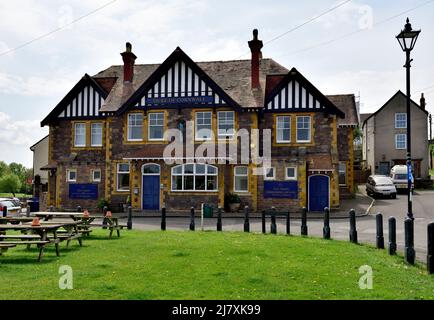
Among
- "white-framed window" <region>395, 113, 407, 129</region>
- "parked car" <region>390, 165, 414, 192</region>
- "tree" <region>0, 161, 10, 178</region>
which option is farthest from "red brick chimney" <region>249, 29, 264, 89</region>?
"tree" <region>0, 161, 10, 178</region>

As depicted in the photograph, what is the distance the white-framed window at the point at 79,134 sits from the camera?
3069 cm

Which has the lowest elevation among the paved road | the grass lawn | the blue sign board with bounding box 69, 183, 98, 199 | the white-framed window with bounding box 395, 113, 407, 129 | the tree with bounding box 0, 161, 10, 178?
the paved road

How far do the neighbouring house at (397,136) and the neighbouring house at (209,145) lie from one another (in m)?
20.3

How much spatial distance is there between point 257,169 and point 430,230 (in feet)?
57.0

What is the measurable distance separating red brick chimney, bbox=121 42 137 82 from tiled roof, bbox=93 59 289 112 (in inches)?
15.6

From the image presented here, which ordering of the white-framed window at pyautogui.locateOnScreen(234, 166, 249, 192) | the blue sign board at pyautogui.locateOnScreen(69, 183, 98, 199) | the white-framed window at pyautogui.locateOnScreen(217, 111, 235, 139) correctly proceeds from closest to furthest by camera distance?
the white-framed window at pyautogui.locateOnScreen(234, 166, 249, 192) < the white-framed window at pyautogui.locateOnScreen(217, 111, 235, 139) < the blue sign board at pyautogui.locateOnScreen(69, 183, 98, 199)

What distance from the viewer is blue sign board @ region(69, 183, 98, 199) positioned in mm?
29156

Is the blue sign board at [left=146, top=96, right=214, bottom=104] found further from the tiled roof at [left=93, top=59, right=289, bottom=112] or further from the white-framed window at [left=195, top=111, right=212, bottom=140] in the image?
the tiled roof at [left=93, top=59, right=289, bottom=112]

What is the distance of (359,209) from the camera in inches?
1035

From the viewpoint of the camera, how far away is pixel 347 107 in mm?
35688

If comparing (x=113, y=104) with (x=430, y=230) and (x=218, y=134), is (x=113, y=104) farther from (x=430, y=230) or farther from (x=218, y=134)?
(x=430, y=230)

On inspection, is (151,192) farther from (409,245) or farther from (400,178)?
(400,178)
